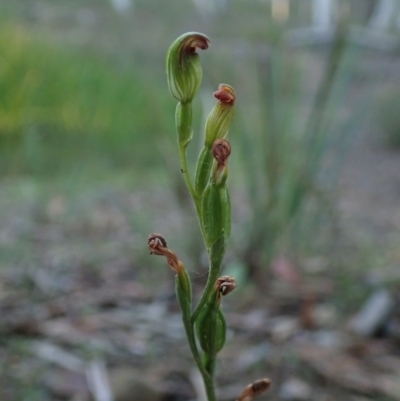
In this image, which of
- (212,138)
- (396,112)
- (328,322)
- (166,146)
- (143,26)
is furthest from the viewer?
(396,112)

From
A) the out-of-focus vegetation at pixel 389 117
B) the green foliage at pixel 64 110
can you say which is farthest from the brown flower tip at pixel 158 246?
the out-of-focus vegetation at pixel 389 117

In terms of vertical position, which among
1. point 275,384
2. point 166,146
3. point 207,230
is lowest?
point 207,230

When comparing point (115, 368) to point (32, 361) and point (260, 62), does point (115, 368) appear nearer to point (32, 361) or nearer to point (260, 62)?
point (32, 361)

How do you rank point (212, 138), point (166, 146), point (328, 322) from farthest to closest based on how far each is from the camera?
point (166, 146)
point (328, 322)
point (212, 138)

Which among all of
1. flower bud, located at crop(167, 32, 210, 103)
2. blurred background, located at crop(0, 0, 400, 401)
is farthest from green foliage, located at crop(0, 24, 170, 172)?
flower bud, located at crop(167, 32, 210, 103)

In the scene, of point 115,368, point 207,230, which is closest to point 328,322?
point 115,368
